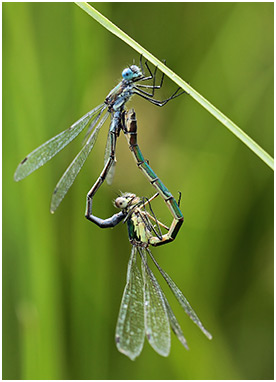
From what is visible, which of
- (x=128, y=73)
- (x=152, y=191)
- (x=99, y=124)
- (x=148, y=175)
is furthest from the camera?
(x=152, y=191)

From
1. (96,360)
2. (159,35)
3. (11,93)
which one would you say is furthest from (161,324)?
(159,35)

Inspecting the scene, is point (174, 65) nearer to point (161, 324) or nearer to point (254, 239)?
point (254, 239)

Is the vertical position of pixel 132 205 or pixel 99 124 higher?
pixel 99 124

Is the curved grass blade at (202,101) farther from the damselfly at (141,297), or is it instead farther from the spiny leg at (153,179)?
the damselfly at (141,297)

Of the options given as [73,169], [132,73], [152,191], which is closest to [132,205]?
[73,169]

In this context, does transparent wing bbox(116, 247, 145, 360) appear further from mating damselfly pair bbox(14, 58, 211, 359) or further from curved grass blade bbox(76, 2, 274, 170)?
curved grass blade bbox(76, 2, 274, 170)

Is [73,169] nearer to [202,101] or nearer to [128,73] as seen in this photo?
[128,73]

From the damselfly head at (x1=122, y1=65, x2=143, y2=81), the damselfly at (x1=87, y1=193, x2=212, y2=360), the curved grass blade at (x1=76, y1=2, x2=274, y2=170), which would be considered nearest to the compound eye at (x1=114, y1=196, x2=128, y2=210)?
the damselfly at (x1=87, y1=193, x2=212, y2=360)

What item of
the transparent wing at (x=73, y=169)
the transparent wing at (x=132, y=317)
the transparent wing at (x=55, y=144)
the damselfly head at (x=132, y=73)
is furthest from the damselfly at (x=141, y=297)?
the damselfly head at (x=132, y=73)
